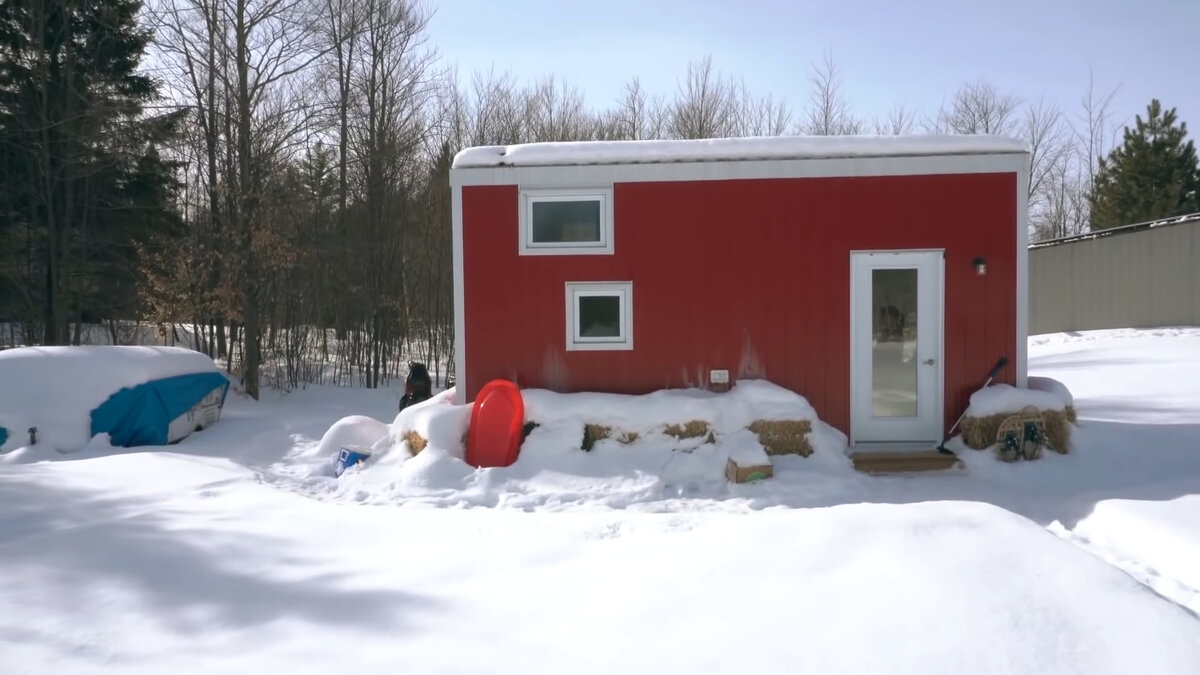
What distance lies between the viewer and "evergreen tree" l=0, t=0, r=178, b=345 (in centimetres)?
1370

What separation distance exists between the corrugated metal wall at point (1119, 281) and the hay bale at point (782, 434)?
12586 mm

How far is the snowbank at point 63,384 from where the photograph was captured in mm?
8188

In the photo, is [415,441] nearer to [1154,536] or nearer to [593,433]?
[593,433]

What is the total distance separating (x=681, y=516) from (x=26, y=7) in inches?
593

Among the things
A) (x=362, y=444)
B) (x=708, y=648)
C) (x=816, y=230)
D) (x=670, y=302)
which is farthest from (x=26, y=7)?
(x=708, y=648)

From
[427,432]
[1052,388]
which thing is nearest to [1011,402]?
[1052,388]

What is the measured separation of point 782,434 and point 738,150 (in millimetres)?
2753

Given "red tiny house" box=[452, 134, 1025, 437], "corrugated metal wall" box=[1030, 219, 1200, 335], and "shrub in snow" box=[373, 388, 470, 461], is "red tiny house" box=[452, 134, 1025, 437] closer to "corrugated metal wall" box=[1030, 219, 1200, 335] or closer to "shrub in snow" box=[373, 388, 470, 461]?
"shrub in snow" box=[373, 388, 470, 461]

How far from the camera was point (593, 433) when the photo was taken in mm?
7391

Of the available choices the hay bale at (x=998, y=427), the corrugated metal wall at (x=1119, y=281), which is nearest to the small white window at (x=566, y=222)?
the hay bale at (x=998, y=427)

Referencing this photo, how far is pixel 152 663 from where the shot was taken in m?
3.02

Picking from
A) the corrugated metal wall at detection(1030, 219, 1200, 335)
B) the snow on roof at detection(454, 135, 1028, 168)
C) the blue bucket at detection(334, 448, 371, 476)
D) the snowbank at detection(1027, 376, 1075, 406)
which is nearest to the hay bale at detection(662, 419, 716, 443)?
the snow on roof at detection(454, 135, 1028, 168)

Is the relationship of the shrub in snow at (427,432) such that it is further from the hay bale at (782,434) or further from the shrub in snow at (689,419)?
the hay bale at (782,434)

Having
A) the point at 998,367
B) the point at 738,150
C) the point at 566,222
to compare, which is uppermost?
the point at 738,150
